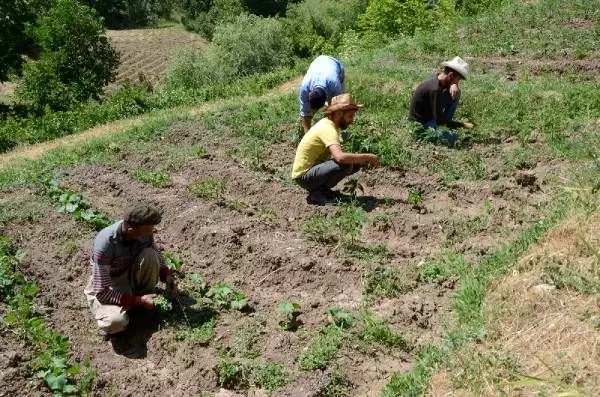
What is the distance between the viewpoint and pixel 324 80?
7207 mm

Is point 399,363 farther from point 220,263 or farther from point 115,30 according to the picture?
point 115,30

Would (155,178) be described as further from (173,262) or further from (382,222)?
(382,222)

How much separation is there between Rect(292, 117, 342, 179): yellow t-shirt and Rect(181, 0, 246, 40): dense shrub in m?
39.2

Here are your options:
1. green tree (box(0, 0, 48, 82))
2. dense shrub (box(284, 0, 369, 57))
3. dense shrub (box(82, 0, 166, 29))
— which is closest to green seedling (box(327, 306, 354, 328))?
green tree (box(0, 0, 48, 82))

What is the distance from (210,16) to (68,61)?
89.4ft

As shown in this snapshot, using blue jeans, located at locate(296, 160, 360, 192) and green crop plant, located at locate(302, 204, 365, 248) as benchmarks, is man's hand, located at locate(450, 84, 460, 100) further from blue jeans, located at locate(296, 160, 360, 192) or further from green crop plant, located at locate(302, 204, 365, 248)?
green crop plant, located at locate(302, 204, 365, 248)

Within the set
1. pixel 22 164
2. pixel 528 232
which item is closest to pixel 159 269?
pixel 528 232

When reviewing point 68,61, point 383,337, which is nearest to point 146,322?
point 383,337

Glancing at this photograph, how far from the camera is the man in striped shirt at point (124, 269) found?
434cm

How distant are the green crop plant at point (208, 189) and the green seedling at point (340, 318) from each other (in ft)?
9.01

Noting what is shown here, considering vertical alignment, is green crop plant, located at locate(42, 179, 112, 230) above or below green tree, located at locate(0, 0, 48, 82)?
below

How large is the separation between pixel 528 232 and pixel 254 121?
206 inches

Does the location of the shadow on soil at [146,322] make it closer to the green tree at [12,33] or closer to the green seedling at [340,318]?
the green seedling at [340,318]

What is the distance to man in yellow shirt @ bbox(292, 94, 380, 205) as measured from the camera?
19.4 ft
